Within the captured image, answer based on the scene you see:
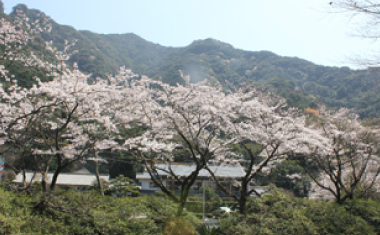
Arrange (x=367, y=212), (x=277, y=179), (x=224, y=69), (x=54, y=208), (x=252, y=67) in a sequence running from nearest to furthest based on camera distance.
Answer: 1. (x=54, y=208)
2. (x=367, y=212)
3. (x=277, y=179)
4. (x=224, y=69)
5. (x=252, y=67)

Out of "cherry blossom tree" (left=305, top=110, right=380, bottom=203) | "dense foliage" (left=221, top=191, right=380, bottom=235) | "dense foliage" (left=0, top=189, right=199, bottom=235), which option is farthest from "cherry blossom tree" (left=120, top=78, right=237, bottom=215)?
"cherry blossom tree" (left=305, top=110, right=380, bottom=203)

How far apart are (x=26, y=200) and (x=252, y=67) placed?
198 feet

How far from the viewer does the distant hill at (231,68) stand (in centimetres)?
3309

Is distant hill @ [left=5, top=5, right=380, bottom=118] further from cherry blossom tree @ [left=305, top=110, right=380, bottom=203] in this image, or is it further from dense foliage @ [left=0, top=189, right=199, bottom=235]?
dense foliage @ [left=0, top=189, right=199, bottom=235]

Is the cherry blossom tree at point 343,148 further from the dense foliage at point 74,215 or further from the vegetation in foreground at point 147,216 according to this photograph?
the dense foliage at point 74,215

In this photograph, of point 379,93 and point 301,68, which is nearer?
point 379,93

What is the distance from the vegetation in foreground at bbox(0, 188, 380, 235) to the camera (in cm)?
428

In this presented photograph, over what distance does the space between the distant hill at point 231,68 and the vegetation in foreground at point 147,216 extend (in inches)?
144

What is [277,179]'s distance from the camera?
24.6 metres

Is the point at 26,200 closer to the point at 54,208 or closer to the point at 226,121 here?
the point at 54,208

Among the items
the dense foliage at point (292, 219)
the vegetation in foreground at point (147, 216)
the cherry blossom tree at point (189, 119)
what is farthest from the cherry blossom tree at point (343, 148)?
the cherry blossom tree at point (189, 119)

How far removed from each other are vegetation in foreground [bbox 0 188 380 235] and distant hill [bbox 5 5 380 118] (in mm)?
3648

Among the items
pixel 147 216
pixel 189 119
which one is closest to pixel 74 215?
pixel 147 216

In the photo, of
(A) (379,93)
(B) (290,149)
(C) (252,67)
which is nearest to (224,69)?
(C) (252,67)
